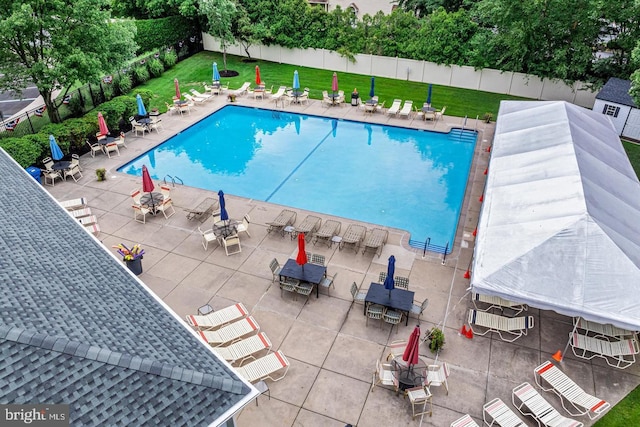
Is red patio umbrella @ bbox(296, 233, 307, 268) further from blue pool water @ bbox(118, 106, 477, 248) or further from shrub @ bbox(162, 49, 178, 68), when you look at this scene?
shrub @ bbox(162, 49, 178, 68)

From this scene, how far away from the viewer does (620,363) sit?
1212 centimetres

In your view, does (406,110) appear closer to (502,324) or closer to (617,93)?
(617,93)

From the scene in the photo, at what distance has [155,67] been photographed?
32.8 metres

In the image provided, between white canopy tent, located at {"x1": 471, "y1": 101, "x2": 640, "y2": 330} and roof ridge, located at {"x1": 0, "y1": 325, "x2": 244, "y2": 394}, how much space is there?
284 inches

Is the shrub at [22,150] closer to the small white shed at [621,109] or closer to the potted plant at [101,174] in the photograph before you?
the potted plant at [101,174]

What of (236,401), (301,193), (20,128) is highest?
(236,401)

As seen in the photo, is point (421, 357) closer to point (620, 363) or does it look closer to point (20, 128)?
point (620, 363)

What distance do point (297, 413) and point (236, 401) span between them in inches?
164

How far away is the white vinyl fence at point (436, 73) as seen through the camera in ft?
95.5

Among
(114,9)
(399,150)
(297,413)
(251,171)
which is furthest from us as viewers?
(114,9)

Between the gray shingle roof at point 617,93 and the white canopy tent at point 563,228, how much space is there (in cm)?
744

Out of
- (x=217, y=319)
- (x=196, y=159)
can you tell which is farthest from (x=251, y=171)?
(x=217, y=319)

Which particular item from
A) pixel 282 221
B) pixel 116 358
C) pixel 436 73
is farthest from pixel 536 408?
pixel 436 73

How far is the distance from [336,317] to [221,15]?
26363 mm
